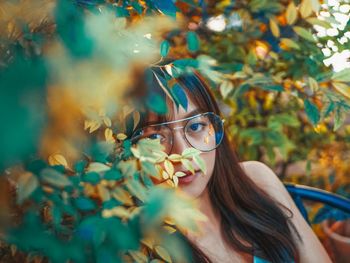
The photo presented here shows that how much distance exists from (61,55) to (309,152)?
2297 millimetres

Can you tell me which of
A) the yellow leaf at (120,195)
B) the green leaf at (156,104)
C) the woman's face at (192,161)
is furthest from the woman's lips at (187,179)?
the green leaf at (156,104)

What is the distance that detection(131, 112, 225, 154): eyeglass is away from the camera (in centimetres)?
136

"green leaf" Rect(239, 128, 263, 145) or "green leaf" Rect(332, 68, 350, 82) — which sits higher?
"green leaf" Rect(332, 68, 350, 82)

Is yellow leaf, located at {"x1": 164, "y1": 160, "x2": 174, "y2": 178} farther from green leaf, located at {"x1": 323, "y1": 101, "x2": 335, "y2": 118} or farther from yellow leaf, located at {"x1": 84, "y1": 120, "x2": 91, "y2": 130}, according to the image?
green leaf, located at {"x1": 323, "y1": 101, "x2": 335, "y2": 118}

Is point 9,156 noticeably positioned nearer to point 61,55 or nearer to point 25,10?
point 61,55

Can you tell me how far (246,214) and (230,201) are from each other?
8 centimetres

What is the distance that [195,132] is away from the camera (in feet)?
4.64

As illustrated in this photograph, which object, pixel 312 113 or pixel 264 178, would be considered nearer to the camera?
pixel 312 113

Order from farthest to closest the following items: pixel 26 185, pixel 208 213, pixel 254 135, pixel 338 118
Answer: pixel 254 135 → pixel 208 213 → pixel 338 118 → pixel 26 185

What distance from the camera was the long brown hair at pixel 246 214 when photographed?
1.65 metres

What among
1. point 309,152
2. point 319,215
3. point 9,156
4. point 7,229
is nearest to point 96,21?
point 9,156

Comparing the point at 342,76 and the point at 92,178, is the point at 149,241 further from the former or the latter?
the point at 342,76

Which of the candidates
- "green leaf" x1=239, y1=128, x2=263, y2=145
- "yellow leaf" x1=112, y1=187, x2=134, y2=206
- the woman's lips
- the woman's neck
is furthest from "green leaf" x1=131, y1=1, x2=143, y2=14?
"green leaf" x1=239, y1=128, x2=263, y2=145

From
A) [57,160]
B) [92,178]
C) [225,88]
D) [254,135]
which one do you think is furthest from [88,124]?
[254,135]
